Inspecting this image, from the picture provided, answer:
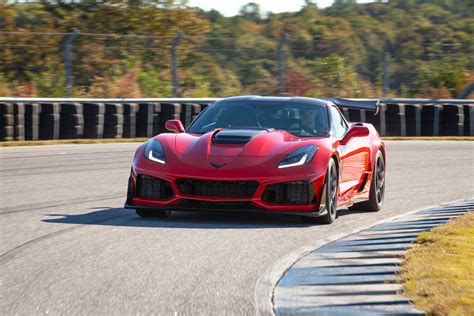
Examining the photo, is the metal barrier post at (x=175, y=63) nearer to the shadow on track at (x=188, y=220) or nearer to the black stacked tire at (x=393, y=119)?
the black stacked tire at (x=393, y=119)

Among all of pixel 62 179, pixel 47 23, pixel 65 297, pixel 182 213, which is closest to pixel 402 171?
pixel 62 179

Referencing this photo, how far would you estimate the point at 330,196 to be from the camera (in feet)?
31.7

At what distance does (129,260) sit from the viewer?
7.34m

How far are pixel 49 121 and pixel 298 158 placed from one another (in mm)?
10925

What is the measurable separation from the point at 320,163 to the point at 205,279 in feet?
10.0

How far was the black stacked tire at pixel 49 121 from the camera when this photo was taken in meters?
19.4

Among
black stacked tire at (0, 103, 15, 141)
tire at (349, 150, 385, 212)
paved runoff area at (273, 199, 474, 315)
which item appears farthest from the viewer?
black stacked tire at (0, 103, 15, 141)

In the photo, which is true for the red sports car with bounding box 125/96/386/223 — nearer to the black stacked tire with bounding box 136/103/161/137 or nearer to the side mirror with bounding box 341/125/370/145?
the side mirror with bounding box 341/125/370/145

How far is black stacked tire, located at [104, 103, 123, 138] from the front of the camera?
805 inches

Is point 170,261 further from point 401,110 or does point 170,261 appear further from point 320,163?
point 401,110

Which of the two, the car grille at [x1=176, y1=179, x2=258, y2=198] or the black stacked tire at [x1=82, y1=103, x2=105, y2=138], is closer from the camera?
the car grille at [x1=176, y1=179, x2=258, y2=198]

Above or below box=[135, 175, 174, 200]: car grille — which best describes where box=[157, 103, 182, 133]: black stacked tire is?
below

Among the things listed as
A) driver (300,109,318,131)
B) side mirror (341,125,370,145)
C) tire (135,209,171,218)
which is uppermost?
driver (300,109,318,131)

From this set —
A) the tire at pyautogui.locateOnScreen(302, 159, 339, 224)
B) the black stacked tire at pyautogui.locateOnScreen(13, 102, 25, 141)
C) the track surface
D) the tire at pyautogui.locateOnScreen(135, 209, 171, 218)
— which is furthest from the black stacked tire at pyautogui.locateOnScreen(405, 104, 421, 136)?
the tire at pyautogui.locateOnScreen(135, 209, 171, 218)
